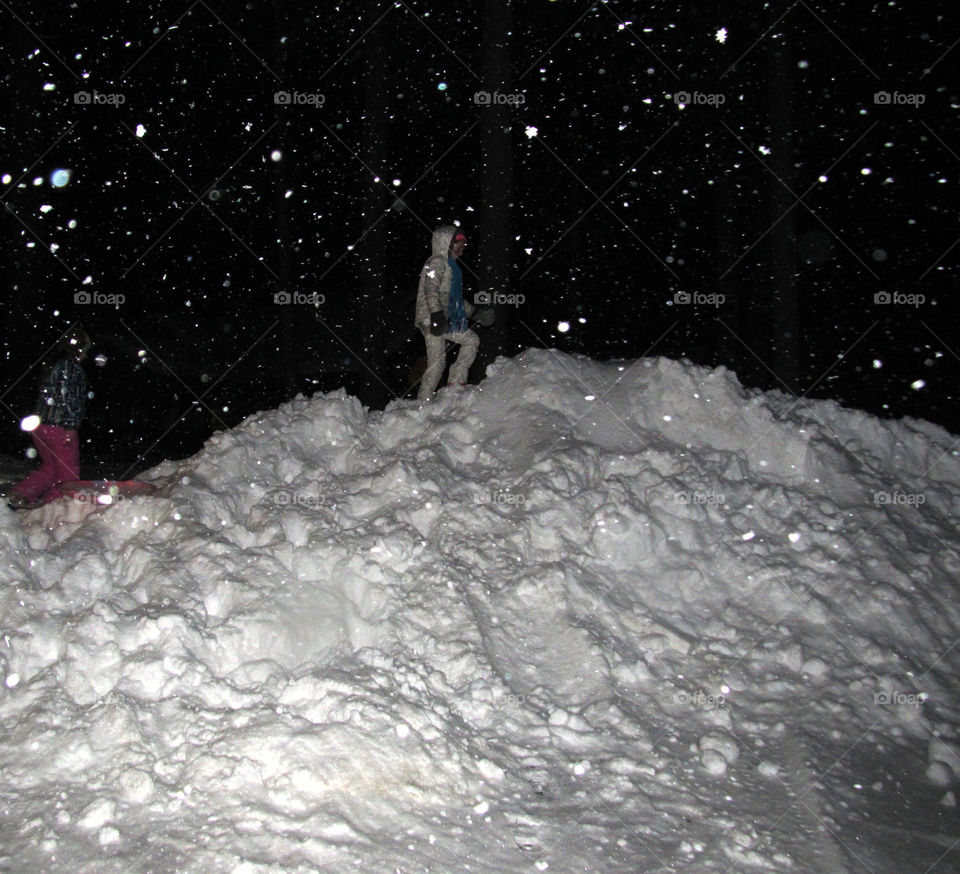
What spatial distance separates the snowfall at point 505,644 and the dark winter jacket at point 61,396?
156 centimetres

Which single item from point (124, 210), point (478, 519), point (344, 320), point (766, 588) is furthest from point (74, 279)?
point (766, 588)

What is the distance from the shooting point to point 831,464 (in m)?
5.88

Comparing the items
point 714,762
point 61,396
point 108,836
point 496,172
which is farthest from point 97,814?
point 496,172

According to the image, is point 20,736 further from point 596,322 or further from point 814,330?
point 596,322

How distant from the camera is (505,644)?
4391 mm

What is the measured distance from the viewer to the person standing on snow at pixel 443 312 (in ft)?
25.8

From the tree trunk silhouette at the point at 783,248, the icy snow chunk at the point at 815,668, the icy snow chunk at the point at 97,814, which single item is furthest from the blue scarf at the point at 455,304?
the tree trunk silhouette at the point at 783,248

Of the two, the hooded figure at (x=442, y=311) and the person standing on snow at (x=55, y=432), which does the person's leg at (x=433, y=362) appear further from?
the person standing on snow at (x=55, y=432)

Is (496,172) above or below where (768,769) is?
above

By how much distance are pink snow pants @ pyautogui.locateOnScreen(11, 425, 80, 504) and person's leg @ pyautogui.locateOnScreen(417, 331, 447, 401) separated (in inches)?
137

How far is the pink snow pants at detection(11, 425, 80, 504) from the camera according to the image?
22.7 feet

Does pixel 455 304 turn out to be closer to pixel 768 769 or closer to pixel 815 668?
pixel 815 668

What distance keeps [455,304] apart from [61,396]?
4.06 m

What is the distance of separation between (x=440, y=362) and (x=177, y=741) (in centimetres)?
518
